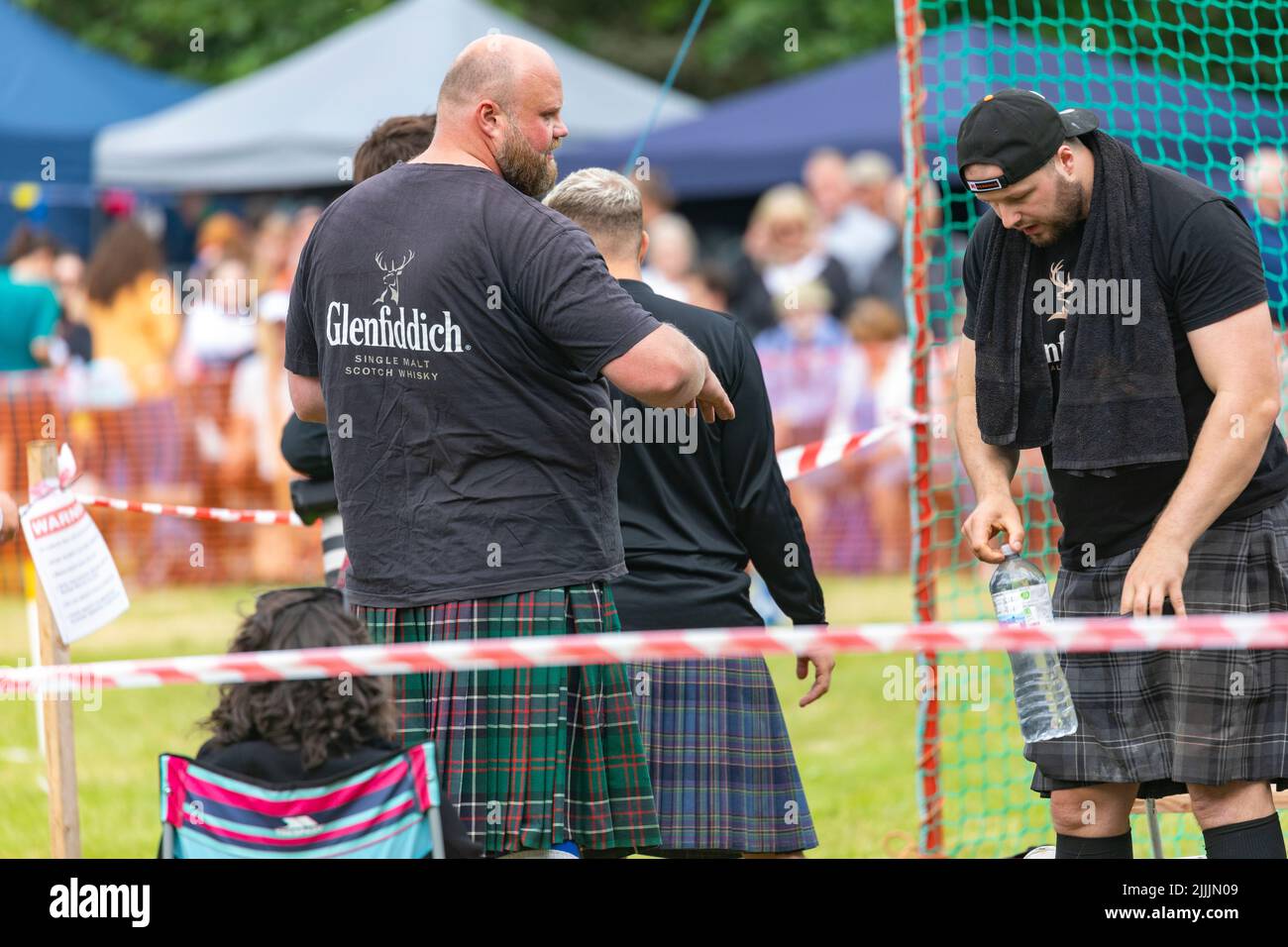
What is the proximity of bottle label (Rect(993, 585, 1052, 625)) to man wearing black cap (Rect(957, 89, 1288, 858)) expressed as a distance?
2.4 inches

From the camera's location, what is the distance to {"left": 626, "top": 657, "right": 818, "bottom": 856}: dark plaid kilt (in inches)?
159

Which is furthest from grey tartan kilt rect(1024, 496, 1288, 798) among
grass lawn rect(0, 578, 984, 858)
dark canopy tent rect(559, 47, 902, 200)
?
dark canopy tent rect(559, 47, 902, 200)

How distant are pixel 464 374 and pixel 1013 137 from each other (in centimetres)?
117

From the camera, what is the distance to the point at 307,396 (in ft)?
12.1

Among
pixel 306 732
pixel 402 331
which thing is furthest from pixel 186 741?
pixel 306 732

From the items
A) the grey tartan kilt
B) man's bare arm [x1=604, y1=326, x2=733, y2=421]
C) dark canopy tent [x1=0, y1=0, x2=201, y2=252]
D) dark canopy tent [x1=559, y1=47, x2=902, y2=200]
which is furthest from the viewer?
dark canopy tent [x1=0, y1=0, x2=201, y2=252]

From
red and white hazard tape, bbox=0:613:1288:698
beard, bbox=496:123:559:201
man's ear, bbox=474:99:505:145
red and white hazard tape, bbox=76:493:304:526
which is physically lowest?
red and white hazard tape, bbox=0:613:1288:698

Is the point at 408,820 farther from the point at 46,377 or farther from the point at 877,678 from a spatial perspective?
the point at 46,377

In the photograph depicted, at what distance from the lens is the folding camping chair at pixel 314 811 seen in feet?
9.70

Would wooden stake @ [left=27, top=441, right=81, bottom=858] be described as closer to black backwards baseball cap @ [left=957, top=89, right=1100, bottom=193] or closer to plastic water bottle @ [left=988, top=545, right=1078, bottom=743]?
plastic water bottle @ [left=988, top=545, right=1078, bottom=743]

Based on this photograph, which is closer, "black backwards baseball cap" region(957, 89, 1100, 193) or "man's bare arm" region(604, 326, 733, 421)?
"man's bare arm" region(604, 326, 733, 421)

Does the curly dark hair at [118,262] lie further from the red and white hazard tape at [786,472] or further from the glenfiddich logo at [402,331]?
the glenfiddich logo at [402,331]

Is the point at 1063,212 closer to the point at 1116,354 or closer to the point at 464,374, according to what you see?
the point at 1116,354
